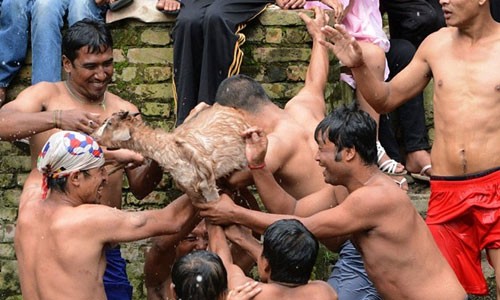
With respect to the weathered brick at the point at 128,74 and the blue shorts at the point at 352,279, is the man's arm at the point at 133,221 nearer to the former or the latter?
the blue shorts at the point at 352,279

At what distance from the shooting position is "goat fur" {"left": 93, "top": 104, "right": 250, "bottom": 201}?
734 centimetres

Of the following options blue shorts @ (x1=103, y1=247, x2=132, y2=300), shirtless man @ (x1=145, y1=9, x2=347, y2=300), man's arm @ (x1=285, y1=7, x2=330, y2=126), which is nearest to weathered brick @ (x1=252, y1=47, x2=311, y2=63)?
man's arm @ (x1=285, y1=7, x2=330, y2=126)

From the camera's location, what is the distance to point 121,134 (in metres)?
7.57

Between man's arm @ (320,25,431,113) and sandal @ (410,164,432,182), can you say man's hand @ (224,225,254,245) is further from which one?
sandal @ (410,164,432,182)

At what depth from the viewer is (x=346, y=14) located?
33.3 feet

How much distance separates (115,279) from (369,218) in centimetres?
183

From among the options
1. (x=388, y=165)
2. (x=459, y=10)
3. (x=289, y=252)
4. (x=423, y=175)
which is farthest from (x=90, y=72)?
(x=423, y=175)

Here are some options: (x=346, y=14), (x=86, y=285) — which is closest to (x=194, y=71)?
(x=346, y=14)

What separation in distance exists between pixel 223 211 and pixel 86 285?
2.92 ft

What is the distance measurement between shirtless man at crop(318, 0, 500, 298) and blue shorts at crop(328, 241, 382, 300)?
548 millimetres

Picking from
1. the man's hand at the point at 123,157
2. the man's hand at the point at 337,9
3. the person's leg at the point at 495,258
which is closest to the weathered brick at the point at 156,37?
the man's hand at the point at 337,9

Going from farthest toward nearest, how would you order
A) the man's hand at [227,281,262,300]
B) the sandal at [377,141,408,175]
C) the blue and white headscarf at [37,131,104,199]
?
the sandal at [377,141,408,175] → the blue and white headscarf at [37,131,104,199] → the man's hand at [227,281,262,300]

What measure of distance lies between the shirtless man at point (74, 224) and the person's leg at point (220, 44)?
213 cm

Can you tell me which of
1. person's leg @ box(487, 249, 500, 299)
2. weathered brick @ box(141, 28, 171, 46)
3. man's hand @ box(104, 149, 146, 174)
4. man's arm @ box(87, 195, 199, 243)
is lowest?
person's leg @ box(487, 249, 500, 299)
